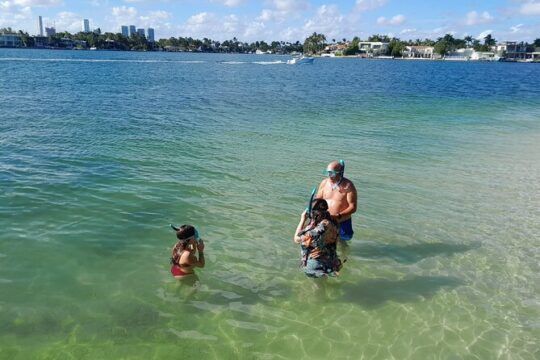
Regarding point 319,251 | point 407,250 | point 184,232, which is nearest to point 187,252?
point 184,232

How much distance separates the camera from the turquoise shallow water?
252 inches

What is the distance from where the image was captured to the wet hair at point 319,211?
649 centimetres

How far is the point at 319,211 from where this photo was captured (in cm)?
652

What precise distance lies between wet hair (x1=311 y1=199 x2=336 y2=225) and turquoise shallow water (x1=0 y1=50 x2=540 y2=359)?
1.55 metres

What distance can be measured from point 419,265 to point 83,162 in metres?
11.9

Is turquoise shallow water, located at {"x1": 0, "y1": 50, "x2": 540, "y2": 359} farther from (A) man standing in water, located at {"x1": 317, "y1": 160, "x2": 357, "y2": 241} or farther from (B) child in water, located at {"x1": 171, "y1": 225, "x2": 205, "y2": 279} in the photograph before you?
(A) man standing in water, located at {"x1": 317, "y1": 160, "x2": 357, "y2": 241}

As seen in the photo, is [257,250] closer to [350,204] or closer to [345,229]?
[345,229]

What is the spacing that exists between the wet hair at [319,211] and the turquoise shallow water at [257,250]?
5.08ft

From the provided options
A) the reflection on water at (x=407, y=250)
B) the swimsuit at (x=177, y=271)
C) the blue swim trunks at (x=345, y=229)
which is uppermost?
the blue swim trunks at (x=345, y=229)

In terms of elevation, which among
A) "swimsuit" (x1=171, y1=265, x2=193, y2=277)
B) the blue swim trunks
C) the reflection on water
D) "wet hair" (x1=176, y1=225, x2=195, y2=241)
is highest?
"wet hair" (x1=176, y1=225, x2=195, y2=241)

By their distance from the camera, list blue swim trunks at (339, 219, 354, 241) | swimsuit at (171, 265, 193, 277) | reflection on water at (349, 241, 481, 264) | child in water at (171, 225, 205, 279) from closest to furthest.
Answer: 1. child in water at (171, 225, 205, 279)
2. swimsuit at (171, 265, 193, 277)
3. blue swim trunks at (339, 219, 354, 241)
4. reflection on water at (349, 241, 481, 264)

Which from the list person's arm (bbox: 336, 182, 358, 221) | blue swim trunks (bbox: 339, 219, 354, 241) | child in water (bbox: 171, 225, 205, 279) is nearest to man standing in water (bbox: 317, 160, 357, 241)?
person's arm (bbox: 336, 182, 358, 221)

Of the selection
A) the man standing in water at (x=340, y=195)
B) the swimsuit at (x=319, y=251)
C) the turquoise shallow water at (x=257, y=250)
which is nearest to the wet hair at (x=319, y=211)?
the swimsuit at (x=319, y=251)

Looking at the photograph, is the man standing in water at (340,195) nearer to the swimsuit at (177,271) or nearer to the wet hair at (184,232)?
the wet hair at (184,232)
